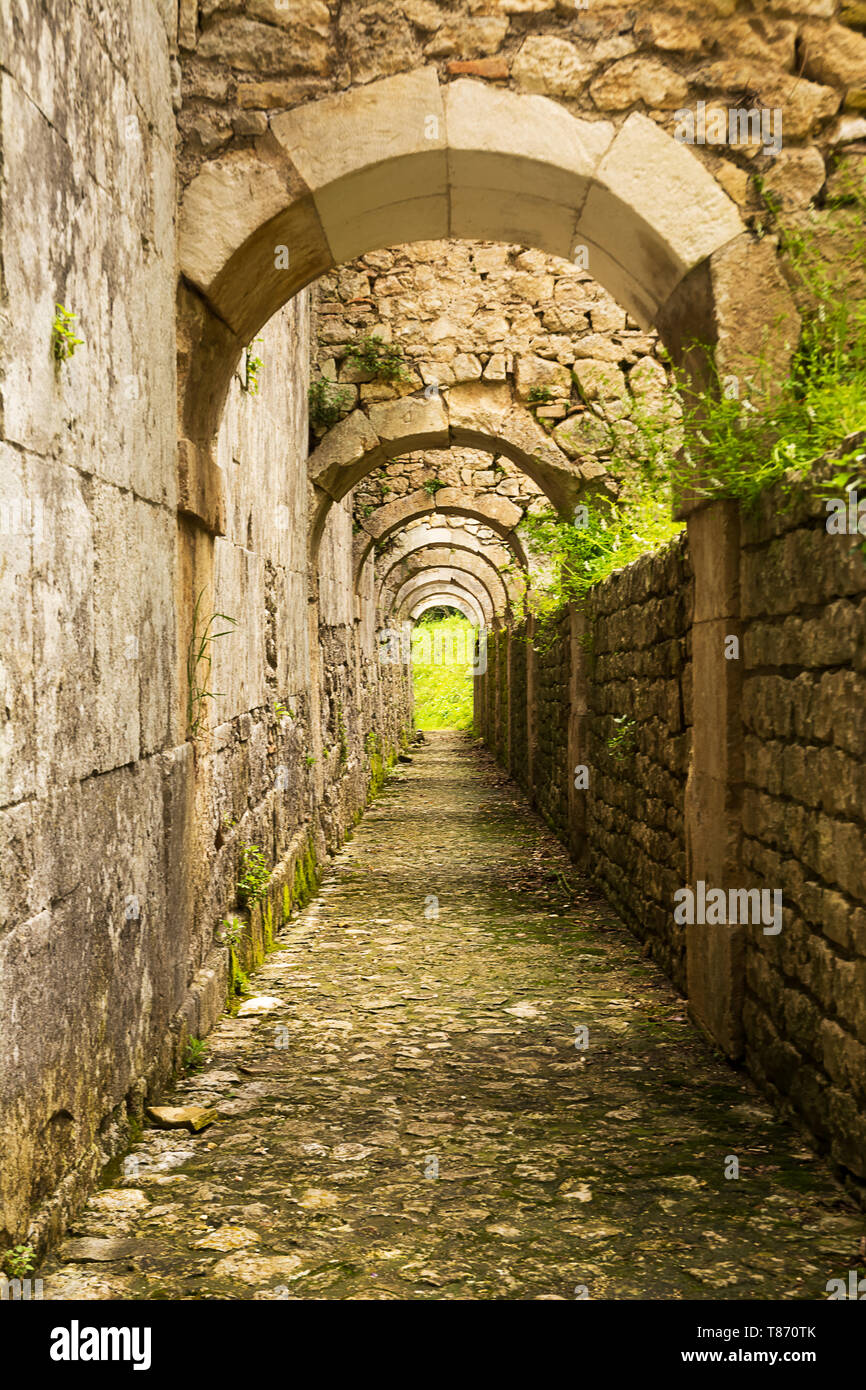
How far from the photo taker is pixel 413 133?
4.03 meters

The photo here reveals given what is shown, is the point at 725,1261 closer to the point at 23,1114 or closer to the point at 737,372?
the point at 23,1114

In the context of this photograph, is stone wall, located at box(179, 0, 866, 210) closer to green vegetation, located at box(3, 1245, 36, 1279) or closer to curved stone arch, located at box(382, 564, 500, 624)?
green vegetation, located at box(3, 1245, 36, 1279)

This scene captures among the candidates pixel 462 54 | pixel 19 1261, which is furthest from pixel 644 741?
pixel 19 1261

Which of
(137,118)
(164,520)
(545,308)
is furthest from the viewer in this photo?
(545,308)

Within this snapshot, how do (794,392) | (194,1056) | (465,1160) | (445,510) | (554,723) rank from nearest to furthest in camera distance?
(465,1160) < (794,392) < (194,1056) < (554,723) < (445,510)

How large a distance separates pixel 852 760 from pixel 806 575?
0.61 meters

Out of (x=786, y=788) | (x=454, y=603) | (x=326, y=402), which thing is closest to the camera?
(x=786, y=788)

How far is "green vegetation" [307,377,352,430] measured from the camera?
8.37 metres

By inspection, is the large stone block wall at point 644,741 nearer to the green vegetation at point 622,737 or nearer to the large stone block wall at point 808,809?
the green vegetation at point 622,737

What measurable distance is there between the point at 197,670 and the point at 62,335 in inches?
69.0

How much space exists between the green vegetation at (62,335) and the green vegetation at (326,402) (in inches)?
229

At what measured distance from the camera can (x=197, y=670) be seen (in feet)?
13.7

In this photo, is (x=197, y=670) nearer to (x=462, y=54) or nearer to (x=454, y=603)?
(x=462, y=54)
